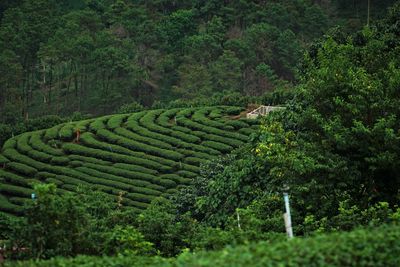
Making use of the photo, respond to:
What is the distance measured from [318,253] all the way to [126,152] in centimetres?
3766

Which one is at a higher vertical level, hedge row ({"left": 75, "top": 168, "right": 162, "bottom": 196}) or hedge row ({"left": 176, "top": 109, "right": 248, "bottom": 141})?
hedge row ({"left": 176, "top": 109, "right": 248, "bottom": 141})

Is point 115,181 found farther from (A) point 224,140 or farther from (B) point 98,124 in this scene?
(B) point 98,124

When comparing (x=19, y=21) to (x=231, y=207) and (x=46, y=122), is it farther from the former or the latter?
(x=231, y=207)

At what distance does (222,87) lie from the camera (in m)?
69.7

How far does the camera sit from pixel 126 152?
4572cm

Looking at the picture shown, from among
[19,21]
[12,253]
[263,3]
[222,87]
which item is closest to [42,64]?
[19,21]

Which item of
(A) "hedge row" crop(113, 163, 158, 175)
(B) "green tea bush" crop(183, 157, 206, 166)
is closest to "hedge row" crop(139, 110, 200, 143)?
(B) "green tea bush" crop(183, 157, 206, 166)

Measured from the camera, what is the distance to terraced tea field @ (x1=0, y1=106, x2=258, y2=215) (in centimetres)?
3969

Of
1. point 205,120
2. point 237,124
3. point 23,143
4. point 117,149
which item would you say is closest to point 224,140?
point 237,124

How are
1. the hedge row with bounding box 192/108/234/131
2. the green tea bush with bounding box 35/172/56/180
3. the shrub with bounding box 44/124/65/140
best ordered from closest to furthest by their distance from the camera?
1. the green tea bush with bounding box 35/172/56/180
2. the hedge row with bounding box 192/108/234/131
3. the shrub with bounding box 44/124/65/140

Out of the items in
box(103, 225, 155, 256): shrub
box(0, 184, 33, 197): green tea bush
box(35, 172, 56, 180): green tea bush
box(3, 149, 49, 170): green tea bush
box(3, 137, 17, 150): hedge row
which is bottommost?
box(0, 184, 33, 197): green tea bush

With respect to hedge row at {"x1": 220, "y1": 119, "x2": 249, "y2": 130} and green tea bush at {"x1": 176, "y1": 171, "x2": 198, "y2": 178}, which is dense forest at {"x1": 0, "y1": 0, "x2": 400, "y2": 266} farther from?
hedge row at {"x1": 220, "y1": 119, "x2": 249, "y2": 130}

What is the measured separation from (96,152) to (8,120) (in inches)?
891

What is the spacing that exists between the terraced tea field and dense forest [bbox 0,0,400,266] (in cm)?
13
